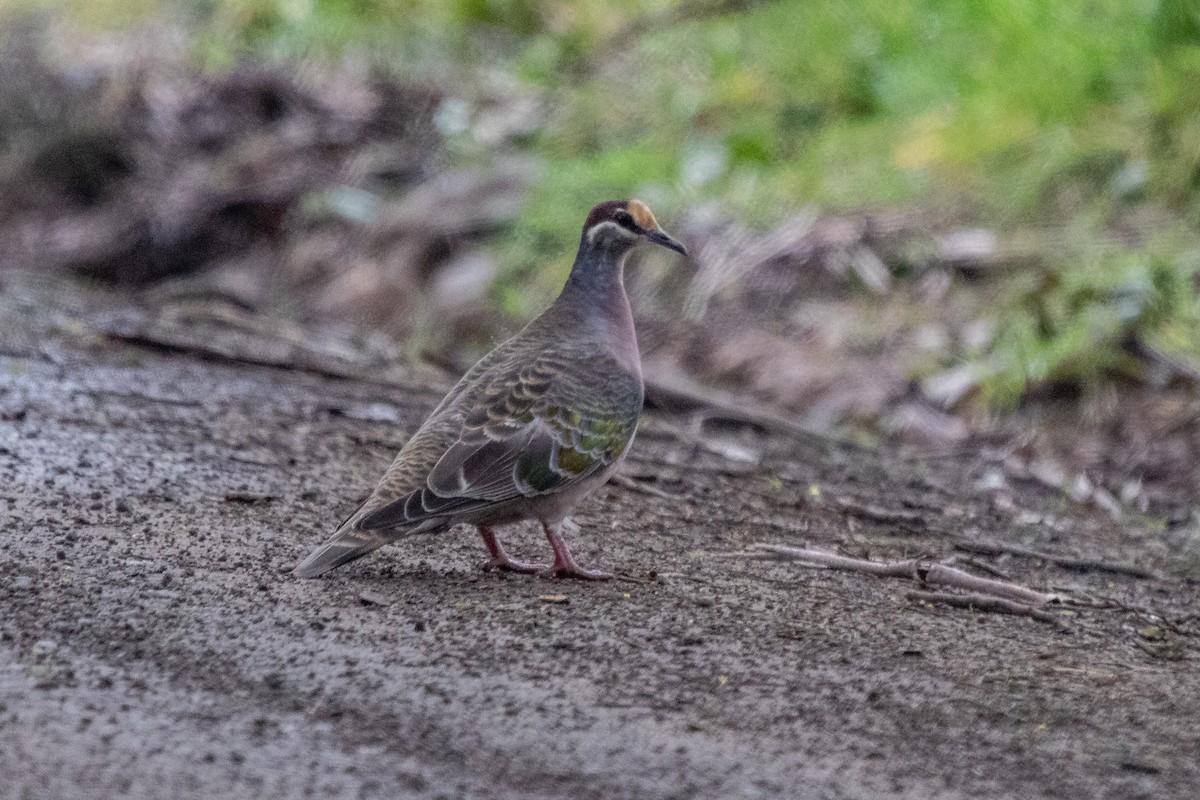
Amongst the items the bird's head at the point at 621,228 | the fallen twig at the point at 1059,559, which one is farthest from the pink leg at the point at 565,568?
the fallen twig at the point at 1059,559

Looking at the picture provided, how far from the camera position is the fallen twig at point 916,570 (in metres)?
4.20

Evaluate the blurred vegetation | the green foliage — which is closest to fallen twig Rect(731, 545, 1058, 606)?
the green foliage

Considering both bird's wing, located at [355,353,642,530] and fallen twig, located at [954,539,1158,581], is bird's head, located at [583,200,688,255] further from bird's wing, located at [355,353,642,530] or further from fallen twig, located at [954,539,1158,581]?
fallen twig, located at [954,539,1158,581]

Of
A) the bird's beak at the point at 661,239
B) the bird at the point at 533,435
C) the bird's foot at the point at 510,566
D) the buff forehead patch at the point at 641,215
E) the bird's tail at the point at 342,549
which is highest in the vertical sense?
the buff forehead patch at the point at 641,215

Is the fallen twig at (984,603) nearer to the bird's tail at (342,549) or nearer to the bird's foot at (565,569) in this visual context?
the bird's foot at (565,569)

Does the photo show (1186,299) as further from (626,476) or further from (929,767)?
(929,767)

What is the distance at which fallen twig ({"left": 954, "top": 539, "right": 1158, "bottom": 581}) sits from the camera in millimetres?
4844

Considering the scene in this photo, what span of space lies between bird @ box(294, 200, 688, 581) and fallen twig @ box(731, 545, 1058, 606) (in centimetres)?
58

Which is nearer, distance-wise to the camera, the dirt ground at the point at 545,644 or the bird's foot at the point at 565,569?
the dirt ground at the point at 545,644

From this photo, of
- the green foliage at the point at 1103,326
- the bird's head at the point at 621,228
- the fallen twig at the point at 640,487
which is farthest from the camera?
the green foliage at the point at 1103,326

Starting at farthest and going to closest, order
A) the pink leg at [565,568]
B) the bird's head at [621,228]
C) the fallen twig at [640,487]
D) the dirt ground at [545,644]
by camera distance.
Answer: the fallen twig at [640,487]
the bird's head at [621,228]
the pink leg at [565,568]
the dirt ground at [545,644]

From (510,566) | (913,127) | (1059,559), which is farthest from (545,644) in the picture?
(913,127)

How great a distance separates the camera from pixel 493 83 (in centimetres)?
1195

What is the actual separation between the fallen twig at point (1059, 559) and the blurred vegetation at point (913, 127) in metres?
2.13
